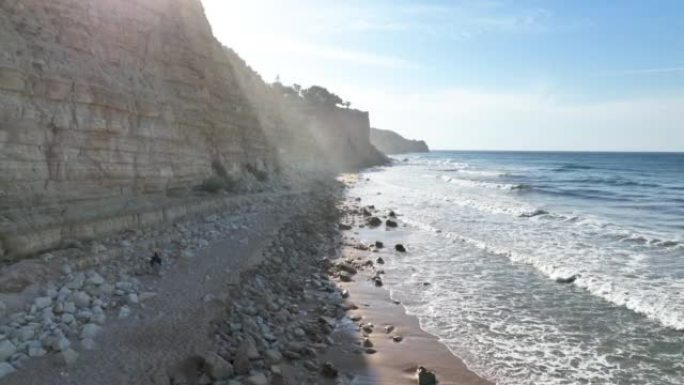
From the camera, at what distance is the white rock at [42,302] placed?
8841mm

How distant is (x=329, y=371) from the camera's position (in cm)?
922

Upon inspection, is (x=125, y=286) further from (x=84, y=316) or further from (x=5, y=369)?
(x=5, y=369)

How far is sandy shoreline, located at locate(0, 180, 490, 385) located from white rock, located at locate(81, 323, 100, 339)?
0.05 metres

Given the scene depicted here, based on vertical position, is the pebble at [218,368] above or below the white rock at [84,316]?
below

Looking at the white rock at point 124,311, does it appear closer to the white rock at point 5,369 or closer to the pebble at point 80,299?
the pebble at point 80,299

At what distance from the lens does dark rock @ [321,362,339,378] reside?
9.20m

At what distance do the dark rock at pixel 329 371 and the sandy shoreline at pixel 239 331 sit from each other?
0.06 feet

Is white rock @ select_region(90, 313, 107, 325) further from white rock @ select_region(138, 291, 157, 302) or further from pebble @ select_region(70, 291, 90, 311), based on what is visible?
white rock @ select_region(138, 291, 157, 302)

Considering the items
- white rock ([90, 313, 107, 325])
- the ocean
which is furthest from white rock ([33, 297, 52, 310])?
the ocean

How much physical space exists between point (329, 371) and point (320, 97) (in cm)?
8069

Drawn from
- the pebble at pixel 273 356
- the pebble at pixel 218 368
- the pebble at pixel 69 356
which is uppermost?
the pebble at pixel 69 356

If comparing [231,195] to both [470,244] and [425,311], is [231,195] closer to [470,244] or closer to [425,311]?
[470,244]

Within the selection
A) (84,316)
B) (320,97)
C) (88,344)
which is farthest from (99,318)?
(320,97)

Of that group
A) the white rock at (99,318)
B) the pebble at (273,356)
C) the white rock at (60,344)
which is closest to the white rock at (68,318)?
the white rock at (99,318)
